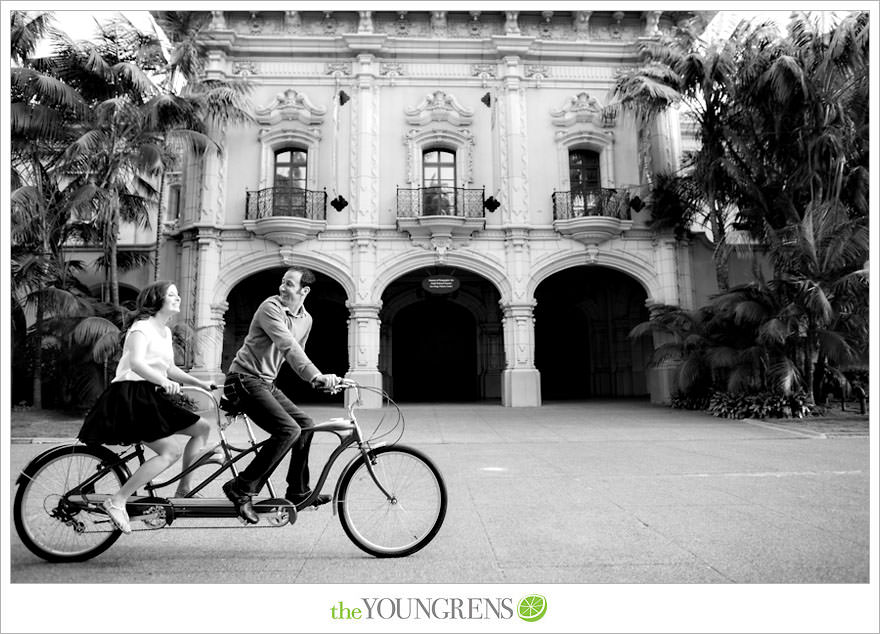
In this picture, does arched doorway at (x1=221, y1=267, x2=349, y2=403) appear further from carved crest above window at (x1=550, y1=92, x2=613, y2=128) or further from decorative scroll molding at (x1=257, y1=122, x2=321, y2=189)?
carved crest above window at (x1=550, y1=92, x2=613, y2=128)

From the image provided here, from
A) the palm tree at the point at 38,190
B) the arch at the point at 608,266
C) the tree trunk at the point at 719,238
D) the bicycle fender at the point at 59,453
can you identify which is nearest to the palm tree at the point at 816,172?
the tree trunk at the point at 719,238

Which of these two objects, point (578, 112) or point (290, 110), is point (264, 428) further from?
point (578, 112)

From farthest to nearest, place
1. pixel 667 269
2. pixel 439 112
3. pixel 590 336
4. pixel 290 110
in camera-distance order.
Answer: pixel 590 336 < pixel 439 112 < pixel 667 269 < pixel 290 110

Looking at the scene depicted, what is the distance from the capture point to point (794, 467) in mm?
6328

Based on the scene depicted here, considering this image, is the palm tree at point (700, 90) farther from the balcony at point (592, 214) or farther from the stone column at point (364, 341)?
the stone column at point (364, 341)

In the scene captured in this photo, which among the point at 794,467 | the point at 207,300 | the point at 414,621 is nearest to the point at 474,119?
A: the point at 207,300

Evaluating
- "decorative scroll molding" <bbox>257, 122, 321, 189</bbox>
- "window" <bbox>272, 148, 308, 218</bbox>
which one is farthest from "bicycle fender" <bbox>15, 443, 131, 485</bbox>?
"decorative scroll molding" <bbox>257, 122, 321, 189</bbox>

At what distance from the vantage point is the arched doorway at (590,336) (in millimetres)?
19500

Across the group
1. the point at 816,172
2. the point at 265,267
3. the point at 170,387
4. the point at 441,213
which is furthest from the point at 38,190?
the point at 816,172

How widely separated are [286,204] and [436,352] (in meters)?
7.63

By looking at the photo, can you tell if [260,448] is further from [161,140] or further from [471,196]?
[471,196]

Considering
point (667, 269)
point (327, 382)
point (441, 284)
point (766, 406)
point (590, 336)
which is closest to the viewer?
point (327, 382)

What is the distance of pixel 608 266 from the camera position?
16.1 metres

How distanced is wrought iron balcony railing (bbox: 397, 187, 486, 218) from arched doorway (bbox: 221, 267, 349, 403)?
346cm
